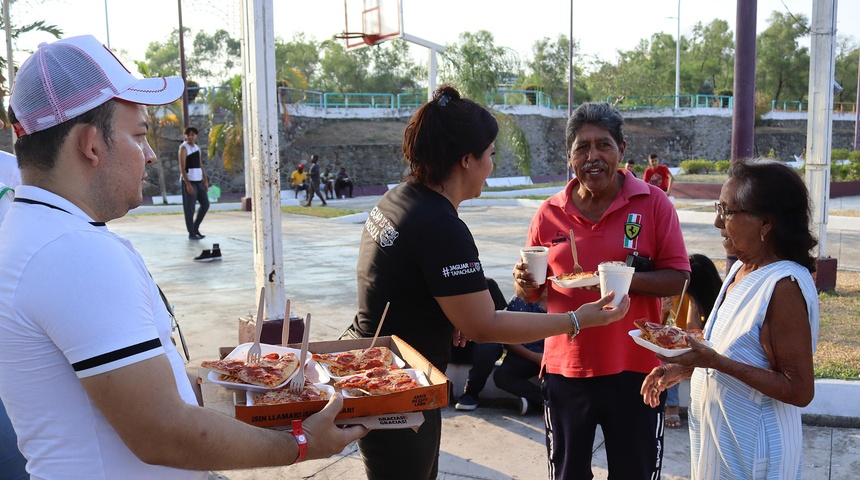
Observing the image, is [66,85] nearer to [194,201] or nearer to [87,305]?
[87,305]

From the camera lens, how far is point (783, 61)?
70250 mm

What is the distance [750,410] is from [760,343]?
23cm

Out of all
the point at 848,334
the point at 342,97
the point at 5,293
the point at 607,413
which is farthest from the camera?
the point at 342,97

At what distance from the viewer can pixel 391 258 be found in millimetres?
2404

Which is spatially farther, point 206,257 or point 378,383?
point 206,257

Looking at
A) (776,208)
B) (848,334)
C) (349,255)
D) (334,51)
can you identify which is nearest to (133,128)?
(776,208)

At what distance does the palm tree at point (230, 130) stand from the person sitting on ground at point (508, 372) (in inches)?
943

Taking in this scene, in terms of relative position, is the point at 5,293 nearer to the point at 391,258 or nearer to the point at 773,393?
the point at 391,258

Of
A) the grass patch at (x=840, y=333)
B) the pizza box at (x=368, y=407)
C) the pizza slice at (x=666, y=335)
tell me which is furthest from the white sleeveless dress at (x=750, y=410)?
the grass patch at (x=840, y=333)

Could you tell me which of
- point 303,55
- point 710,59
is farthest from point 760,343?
point 710,59

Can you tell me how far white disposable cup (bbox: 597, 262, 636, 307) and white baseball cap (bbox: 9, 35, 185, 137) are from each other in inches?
67.1

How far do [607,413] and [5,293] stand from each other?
2219 millimetres

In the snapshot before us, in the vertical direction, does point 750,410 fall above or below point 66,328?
below

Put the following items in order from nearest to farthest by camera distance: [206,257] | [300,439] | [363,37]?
[300,439], [206,257], [363,37]
